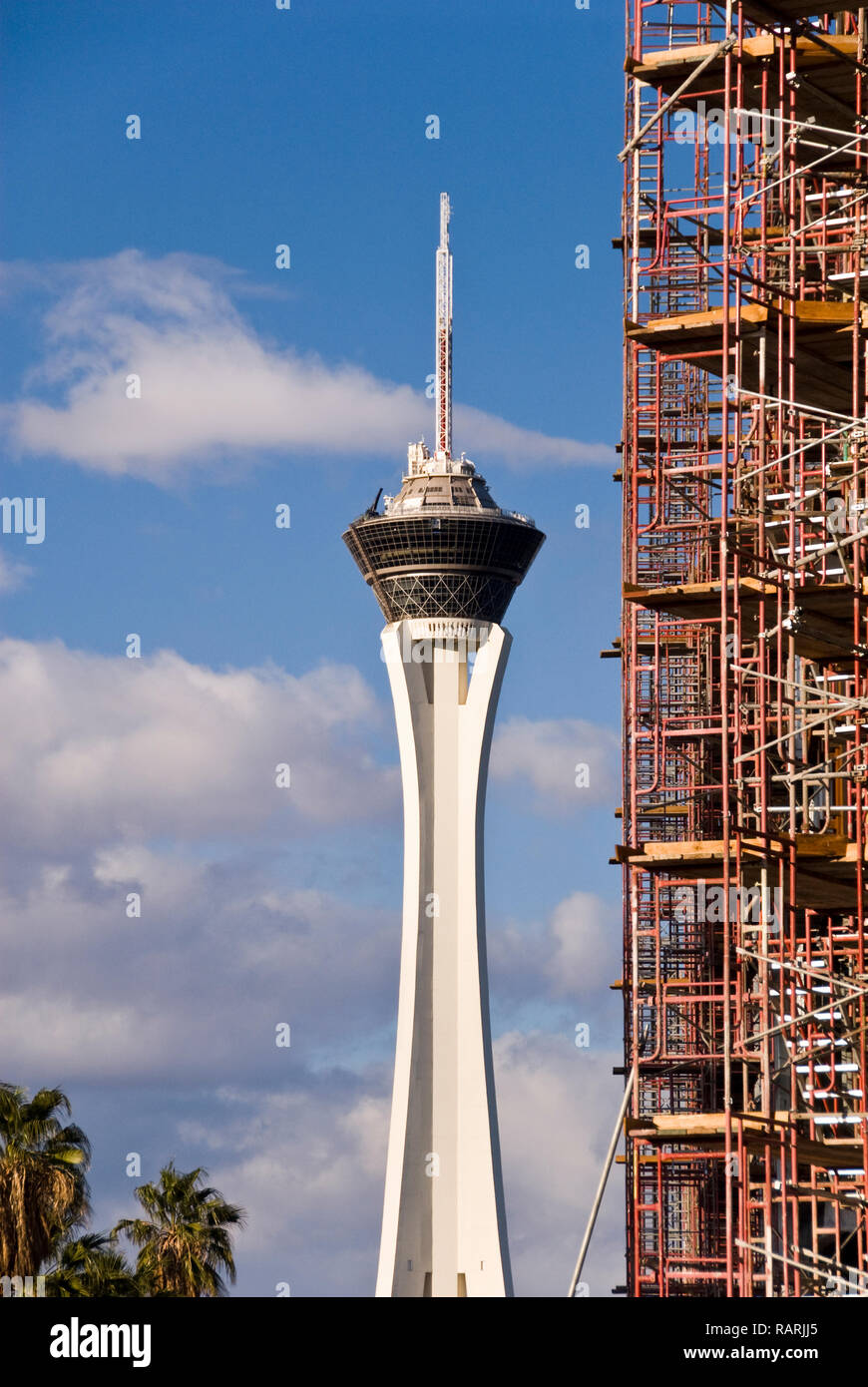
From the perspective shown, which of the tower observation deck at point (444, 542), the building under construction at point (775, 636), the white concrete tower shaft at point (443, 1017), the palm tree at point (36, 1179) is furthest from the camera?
the tower observation deck at point (444, 542)

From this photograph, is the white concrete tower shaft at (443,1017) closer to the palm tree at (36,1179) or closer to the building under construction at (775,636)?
the building under construction at (775,636)

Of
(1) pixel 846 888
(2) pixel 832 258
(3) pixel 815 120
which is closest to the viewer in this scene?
(1) pixel 846 888

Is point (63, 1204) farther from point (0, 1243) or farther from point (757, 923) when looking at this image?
point (757, 923)

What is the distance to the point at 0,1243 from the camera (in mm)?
51062

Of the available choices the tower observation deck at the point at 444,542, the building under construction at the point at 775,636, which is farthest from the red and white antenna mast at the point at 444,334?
the building under construction at the point at 775,636

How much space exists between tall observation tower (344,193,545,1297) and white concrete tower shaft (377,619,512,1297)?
119 millimetres

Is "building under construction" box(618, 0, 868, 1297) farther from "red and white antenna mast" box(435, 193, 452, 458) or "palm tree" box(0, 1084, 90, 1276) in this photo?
"red and white antenna mast" box(435, 193, 452, 458)

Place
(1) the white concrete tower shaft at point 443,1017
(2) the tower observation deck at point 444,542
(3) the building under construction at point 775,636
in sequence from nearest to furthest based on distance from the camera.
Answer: (3) the building under construction at point 775,636 → (1) the white concrete tower shaft at point 443,1017 → (2) the tower observation deck at point 444,542

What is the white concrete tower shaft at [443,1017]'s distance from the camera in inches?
6196

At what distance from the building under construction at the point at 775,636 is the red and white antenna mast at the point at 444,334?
105 meters

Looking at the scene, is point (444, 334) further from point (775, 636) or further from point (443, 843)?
point (775, 636)

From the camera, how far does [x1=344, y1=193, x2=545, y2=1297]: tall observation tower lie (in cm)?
15825
